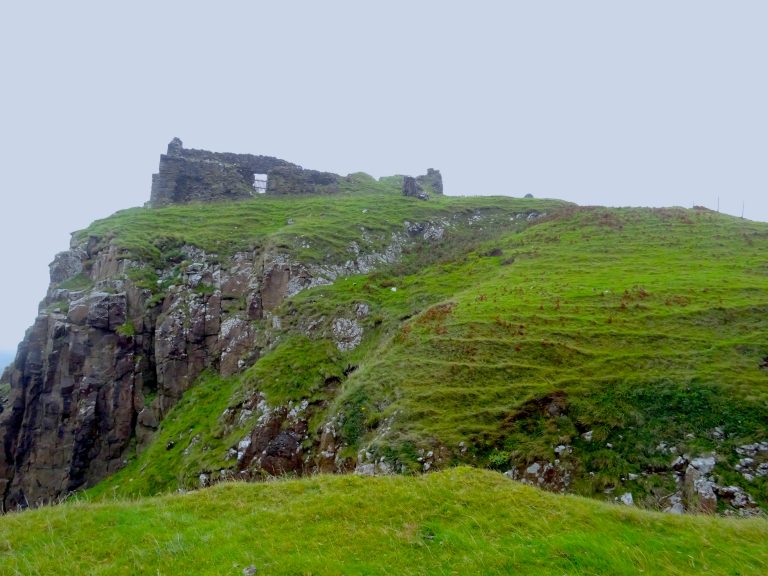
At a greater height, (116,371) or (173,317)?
(173,317)

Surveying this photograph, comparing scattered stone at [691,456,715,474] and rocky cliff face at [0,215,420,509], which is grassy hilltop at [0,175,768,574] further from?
rocky cliff face at [0,215,420,509]

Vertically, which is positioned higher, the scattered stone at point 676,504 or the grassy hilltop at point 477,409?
the grassy hilltop at point 477,409

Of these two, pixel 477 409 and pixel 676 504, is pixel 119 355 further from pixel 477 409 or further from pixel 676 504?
pixel 676 504

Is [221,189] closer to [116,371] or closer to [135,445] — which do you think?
[116,371]

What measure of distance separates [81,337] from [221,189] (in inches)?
1042

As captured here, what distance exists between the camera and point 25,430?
3256cm

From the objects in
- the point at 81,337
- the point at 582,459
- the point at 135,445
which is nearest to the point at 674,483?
the point at 582,459

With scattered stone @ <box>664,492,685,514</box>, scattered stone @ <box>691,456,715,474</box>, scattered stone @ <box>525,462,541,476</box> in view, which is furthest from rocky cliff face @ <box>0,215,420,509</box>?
scattered stone @ <box>691,456,715,474</box>

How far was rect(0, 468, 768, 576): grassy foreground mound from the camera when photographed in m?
9.12

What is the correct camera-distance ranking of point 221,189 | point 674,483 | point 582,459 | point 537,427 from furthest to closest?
point 221,189 → point 537,427 → point 582,459 → point 674,483

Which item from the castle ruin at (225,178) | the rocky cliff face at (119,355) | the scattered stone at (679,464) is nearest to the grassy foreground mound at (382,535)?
the scattered stone at (679,464)

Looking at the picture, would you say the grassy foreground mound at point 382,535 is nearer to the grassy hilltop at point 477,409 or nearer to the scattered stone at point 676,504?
the grassy hilltop at point 477,409

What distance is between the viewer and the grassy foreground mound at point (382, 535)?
9117 millimetres

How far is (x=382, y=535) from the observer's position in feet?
33.4
